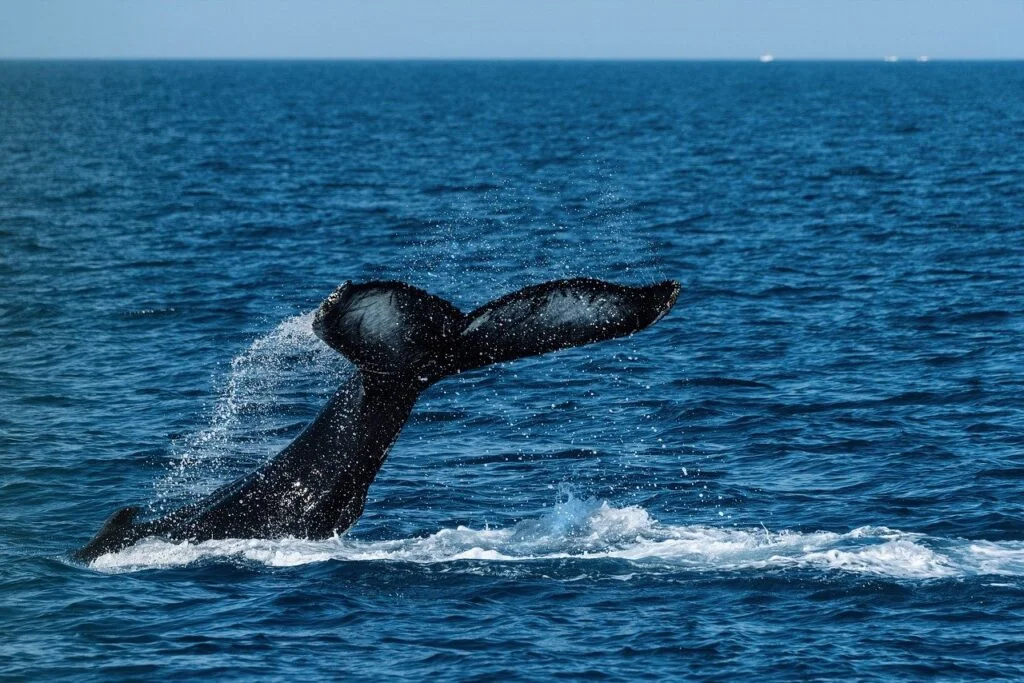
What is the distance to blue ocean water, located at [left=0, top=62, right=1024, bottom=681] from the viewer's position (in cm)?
1305

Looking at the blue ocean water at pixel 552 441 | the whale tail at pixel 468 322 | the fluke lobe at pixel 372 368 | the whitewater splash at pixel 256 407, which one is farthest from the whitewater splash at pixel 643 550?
the whitewater splash at pixel 256 407

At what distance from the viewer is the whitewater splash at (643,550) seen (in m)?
14.4

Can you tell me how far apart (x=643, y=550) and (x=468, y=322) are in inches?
155

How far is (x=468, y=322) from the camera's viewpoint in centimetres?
1229

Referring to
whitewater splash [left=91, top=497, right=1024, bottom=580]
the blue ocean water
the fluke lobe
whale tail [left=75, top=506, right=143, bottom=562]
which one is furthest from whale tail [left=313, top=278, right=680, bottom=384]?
whale tail [left=75, top=506, right=143, bottom=562]

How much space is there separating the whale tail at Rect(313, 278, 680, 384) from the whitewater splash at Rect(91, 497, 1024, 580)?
2.61 meters

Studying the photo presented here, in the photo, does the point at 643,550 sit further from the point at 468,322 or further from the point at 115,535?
the point at 115,535

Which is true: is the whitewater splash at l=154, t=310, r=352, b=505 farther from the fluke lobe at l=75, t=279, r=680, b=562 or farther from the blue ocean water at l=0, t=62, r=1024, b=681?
the fluke lobe at l=75, t=279, r=680, b=562

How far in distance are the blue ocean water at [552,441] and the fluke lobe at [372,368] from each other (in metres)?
0.32

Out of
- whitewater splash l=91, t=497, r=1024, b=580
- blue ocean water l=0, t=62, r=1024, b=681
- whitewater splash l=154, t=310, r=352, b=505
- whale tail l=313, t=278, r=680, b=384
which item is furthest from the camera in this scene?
whitewater splash l=154, t=310, r=352, b=505

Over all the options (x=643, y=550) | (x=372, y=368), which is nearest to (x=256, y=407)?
(x=643, y=550)

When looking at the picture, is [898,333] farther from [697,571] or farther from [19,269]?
[19,269]

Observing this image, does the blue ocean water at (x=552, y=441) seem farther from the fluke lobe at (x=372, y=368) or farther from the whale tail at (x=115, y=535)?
the fluke lobe at (x=372, y=368)

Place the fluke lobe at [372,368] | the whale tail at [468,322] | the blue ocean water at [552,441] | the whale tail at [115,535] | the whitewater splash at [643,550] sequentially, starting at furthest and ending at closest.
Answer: the whale tail at [115,535] → the whitewater splash at [643,550] → the blue ocean water at [552,441] → the fluke lobe at [372,368] → the whale tail at [468,322]
